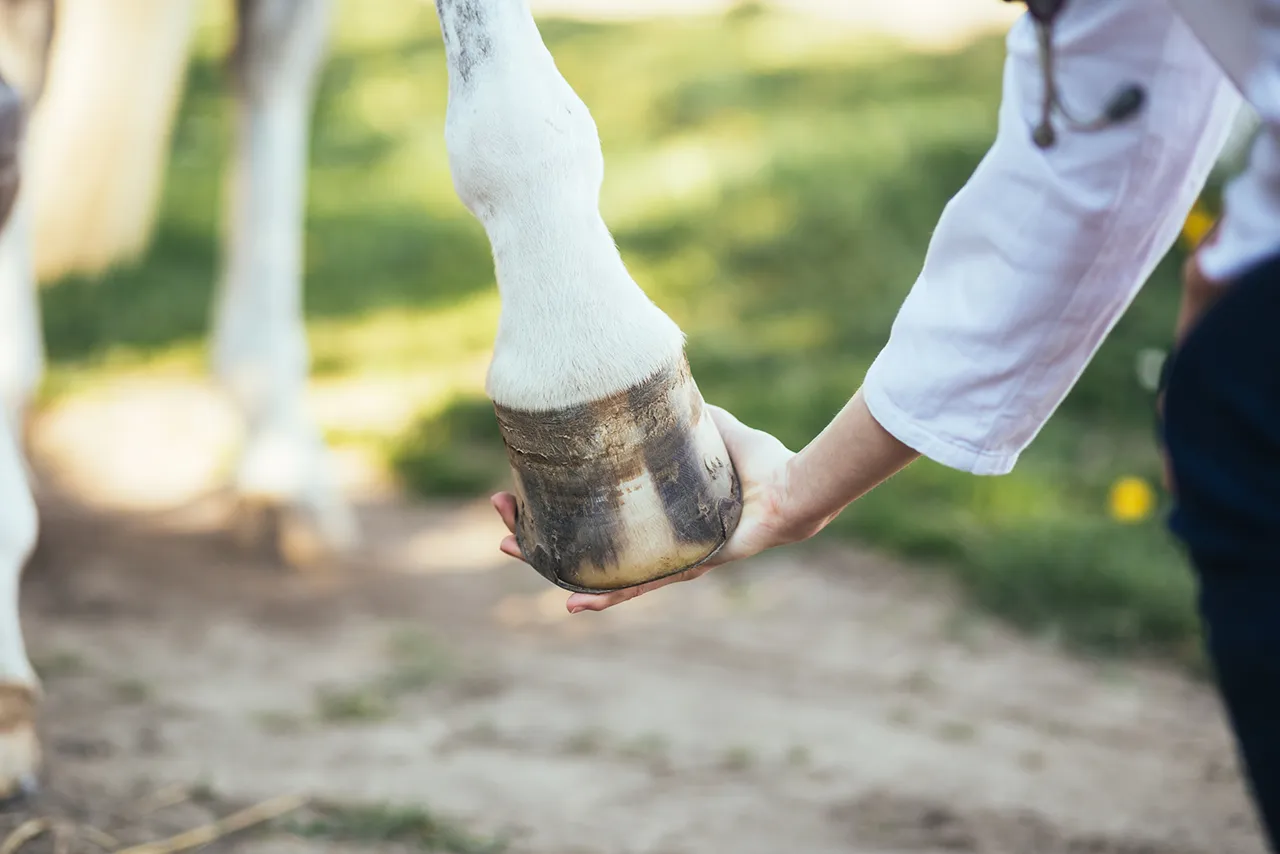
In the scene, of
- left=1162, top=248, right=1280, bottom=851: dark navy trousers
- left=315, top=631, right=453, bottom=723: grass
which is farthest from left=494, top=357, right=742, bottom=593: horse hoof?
left=315, top=631, right=453, bottom=723: grass

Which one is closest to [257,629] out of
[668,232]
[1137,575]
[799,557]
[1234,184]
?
[799,557]

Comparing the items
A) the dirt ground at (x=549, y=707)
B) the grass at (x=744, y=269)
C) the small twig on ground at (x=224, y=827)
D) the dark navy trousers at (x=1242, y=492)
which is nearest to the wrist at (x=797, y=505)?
the dark navy trousers at (x=1242, y=492)

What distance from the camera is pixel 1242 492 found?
0.74 m

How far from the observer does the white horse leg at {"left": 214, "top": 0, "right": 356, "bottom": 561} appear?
250cm

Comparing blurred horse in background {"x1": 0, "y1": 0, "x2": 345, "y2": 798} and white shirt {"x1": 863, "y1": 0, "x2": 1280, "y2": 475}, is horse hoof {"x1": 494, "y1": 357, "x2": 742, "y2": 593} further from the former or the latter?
blurred horse in background {"x1": 0, "y1": 0, "x2": 345, "y2": 798}

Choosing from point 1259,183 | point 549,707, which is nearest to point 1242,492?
point 1259,183

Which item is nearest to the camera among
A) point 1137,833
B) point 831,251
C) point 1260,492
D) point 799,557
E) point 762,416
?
point 1260,492

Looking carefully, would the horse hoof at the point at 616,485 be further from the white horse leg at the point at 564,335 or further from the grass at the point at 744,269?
the grass at the point at 744,269

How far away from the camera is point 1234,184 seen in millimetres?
793

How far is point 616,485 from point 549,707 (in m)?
1.12

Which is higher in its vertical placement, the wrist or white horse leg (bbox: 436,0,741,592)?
white horse leg (bbox: 436,0,741,592)

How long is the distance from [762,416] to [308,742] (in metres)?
1.56

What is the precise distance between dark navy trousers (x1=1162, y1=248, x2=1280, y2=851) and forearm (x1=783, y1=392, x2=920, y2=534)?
12.5 inches

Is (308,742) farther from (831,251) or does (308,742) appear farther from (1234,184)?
(831,251)
